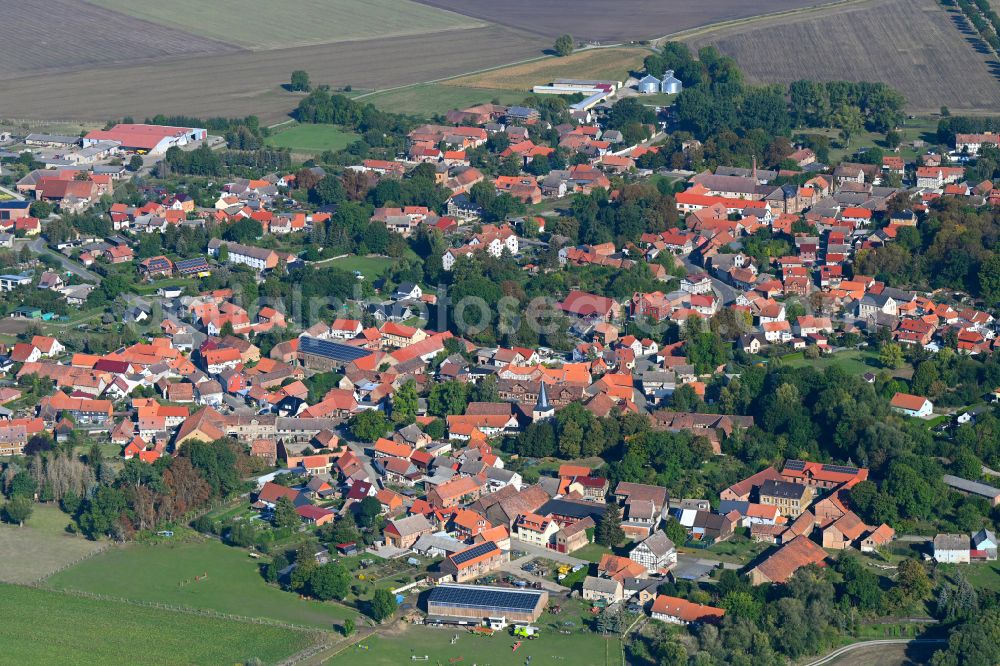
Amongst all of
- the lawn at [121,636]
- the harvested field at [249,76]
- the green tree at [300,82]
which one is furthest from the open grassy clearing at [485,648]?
the green tree at [300,82]

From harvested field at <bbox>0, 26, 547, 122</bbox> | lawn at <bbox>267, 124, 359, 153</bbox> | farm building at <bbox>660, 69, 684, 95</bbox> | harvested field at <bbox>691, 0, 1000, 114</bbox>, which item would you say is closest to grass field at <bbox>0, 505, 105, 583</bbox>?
lawn at <bbox>267, 124, 359, 153</bbox>

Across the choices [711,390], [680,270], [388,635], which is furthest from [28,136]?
[388,635]

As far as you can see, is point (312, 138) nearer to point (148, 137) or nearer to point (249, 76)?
point (148, 137)

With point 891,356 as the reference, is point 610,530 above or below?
below

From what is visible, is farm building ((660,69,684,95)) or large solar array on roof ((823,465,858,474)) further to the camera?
farm building ((660,69,684,95))

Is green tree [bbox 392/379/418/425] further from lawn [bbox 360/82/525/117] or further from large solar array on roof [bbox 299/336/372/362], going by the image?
lawn [bbox 360/82/525/117]

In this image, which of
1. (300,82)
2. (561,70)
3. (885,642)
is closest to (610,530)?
(885,642)

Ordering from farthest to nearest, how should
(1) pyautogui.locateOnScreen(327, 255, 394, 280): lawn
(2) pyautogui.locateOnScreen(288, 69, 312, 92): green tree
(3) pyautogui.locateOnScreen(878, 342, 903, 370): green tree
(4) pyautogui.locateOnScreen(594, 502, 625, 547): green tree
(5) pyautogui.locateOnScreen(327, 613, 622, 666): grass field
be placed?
(2) pyautogui.locateOnScreen(288, 69, 312, 92): green tree
(1) pyautogui.locateOnScreen(327, 255, 394, 280): lawn
(3) pyautogui.locateOnScreen(878, 342, 903, 370): green tree
(4) pyautogui.locateOnScreen(594, 502, 625, 547): green tree
(5) pyautogui.locateOnScreen(327, 613, 622, 666): grass field
